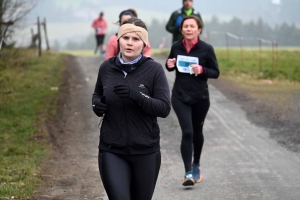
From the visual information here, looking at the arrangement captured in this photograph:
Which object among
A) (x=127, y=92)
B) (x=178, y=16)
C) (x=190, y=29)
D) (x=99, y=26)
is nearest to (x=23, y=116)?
(x=178, y=16)

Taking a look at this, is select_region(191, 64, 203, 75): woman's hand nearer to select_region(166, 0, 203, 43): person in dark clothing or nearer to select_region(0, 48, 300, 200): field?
select_region(0, 48, 300, 200): field

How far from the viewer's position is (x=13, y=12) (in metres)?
17.5

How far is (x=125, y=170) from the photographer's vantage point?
15.9ft

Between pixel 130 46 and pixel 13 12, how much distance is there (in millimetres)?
13301

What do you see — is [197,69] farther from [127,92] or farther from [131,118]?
[127,92]

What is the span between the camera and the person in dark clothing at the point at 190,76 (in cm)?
761

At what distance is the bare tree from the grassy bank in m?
0.96

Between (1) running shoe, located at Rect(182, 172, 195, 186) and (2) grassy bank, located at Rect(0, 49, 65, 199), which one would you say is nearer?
(1) running shoe, located at Rect(182, 172, 195, 186)

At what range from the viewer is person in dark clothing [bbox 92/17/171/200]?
A: 4820 millimetres

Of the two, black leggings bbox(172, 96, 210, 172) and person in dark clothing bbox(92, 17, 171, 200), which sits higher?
person in dark clothing bbox(92, 17, 171, 200)

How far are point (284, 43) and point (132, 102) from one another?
30.1 m

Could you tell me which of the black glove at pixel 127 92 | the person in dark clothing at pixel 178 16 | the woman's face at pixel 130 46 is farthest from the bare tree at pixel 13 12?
the black glove at pixel 127 92

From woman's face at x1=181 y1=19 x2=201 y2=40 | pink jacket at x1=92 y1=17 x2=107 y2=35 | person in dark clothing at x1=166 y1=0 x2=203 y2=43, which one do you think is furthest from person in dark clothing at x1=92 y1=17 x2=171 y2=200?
pink jacket at x1=92 y1=17 x2=107 y2=35

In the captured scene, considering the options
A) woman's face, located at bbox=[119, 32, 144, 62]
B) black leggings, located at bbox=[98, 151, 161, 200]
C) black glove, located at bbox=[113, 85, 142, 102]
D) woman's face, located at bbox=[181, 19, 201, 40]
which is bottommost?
black leggings, located at bbox=[98, 151, 161, 200]
